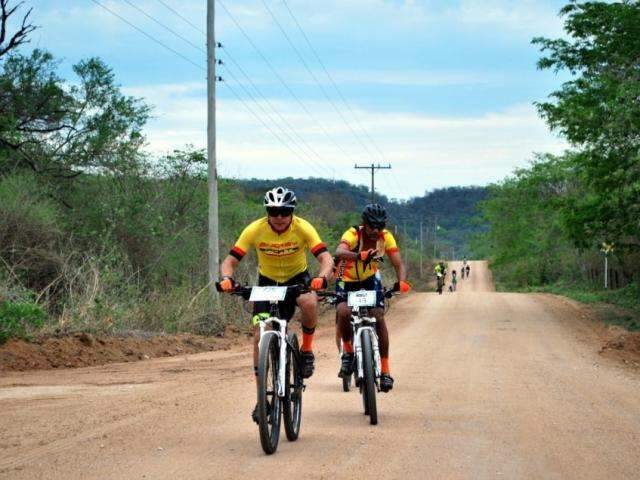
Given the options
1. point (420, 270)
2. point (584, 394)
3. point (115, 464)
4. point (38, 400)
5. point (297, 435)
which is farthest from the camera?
point (420, 270)

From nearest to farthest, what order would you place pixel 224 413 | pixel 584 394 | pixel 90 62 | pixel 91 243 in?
pixel 224 413 < pixel 584 394 < pixel 91 243 < pixel 90 62

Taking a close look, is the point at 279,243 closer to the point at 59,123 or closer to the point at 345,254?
the point at 345,254

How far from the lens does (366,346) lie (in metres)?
8.74

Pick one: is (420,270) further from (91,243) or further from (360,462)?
(360,462)

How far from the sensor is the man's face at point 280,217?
26.2 ft

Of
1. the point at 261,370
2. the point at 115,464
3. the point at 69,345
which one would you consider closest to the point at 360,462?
the point at 261,370

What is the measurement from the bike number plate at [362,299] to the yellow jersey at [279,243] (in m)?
1.13

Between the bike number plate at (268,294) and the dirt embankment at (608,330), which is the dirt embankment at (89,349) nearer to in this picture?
the bike number plate at (268,294)

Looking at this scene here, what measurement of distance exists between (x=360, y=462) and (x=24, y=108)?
60.5 ft

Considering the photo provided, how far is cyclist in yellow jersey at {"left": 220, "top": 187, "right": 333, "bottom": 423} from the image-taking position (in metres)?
7.97

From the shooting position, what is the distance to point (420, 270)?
96562 mm

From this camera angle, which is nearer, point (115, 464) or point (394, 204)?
point (115, 464)

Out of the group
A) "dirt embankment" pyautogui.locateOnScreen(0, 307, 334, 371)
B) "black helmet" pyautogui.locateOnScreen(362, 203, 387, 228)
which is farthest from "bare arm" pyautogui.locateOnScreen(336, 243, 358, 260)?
"dirt embankment" pyautogui.locateOnScreen(0, 307, 334, 371)

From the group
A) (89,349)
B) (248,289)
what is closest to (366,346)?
(248,289)
